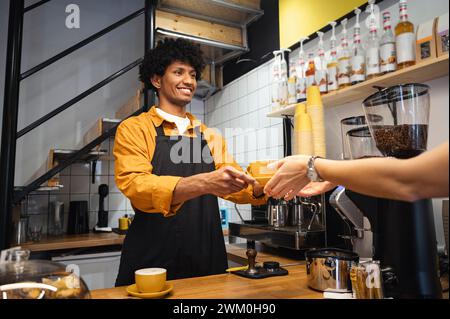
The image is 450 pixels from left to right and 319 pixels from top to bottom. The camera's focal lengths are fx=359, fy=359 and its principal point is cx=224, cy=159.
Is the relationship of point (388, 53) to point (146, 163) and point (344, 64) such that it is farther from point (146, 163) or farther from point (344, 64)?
point (146, 163)

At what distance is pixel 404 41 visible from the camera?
129 centimetres

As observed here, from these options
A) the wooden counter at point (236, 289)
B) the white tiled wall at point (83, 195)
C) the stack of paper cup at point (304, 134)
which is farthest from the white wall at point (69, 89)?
the stack of paper cup at point (304, 134)

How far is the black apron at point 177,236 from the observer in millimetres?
1375

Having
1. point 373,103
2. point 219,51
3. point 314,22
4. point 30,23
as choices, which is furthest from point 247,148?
point 30,23

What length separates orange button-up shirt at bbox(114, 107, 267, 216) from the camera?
1104 millimetres

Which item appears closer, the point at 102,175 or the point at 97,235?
the point at 97,235

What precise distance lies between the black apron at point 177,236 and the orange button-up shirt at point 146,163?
5 cm

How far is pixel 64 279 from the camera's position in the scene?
2.37 feet

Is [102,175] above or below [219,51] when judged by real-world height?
below

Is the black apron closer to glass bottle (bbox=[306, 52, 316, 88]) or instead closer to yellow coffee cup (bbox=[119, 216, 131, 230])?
glass bottle (bbox=[306, 52, 316, 88])

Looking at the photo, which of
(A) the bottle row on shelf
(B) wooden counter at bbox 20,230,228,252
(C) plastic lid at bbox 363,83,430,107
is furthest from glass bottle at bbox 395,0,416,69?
(B) wooden counter at bbox 20,230,228,252
